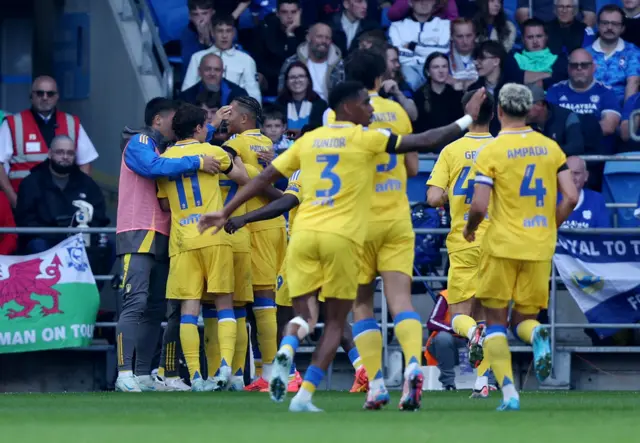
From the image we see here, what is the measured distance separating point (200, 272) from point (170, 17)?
21.2 feet

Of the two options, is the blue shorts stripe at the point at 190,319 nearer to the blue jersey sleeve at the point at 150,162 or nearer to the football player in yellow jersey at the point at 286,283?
the football player in yellow jersey at the point at 286,283

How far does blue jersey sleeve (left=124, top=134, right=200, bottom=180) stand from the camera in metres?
12.9

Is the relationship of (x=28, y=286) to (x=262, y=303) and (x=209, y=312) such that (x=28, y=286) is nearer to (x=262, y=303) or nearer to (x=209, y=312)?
(x=209, y=312)

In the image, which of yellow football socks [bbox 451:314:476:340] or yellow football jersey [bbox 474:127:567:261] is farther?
yellow football socks [bbox 451:314:476:340]

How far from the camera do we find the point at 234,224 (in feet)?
41.0

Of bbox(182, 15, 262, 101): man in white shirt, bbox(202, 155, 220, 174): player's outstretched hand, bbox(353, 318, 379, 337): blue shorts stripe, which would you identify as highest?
bbox(182, 15, 262, 101): man in white shirt

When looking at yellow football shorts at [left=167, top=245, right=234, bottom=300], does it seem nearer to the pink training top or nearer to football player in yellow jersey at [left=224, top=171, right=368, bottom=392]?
football player in yellow jersey at [left=224, top=171, right=368, bottom=392]

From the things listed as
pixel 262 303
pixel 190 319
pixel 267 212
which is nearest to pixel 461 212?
pixel 267 212

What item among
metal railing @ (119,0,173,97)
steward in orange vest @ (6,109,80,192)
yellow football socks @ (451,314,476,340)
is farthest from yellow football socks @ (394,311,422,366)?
metal railing @ (119,0,173,97)

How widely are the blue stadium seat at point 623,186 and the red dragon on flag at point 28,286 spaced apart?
232 inches

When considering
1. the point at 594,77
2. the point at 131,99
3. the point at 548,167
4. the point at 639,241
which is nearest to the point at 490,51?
the point at 594,77

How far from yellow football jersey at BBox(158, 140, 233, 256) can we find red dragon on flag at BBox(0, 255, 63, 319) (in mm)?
2313

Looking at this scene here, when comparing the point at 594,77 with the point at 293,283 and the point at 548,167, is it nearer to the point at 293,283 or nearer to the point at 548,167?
the point at 548,167

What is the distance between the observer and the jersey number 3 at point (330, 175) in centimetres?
956
